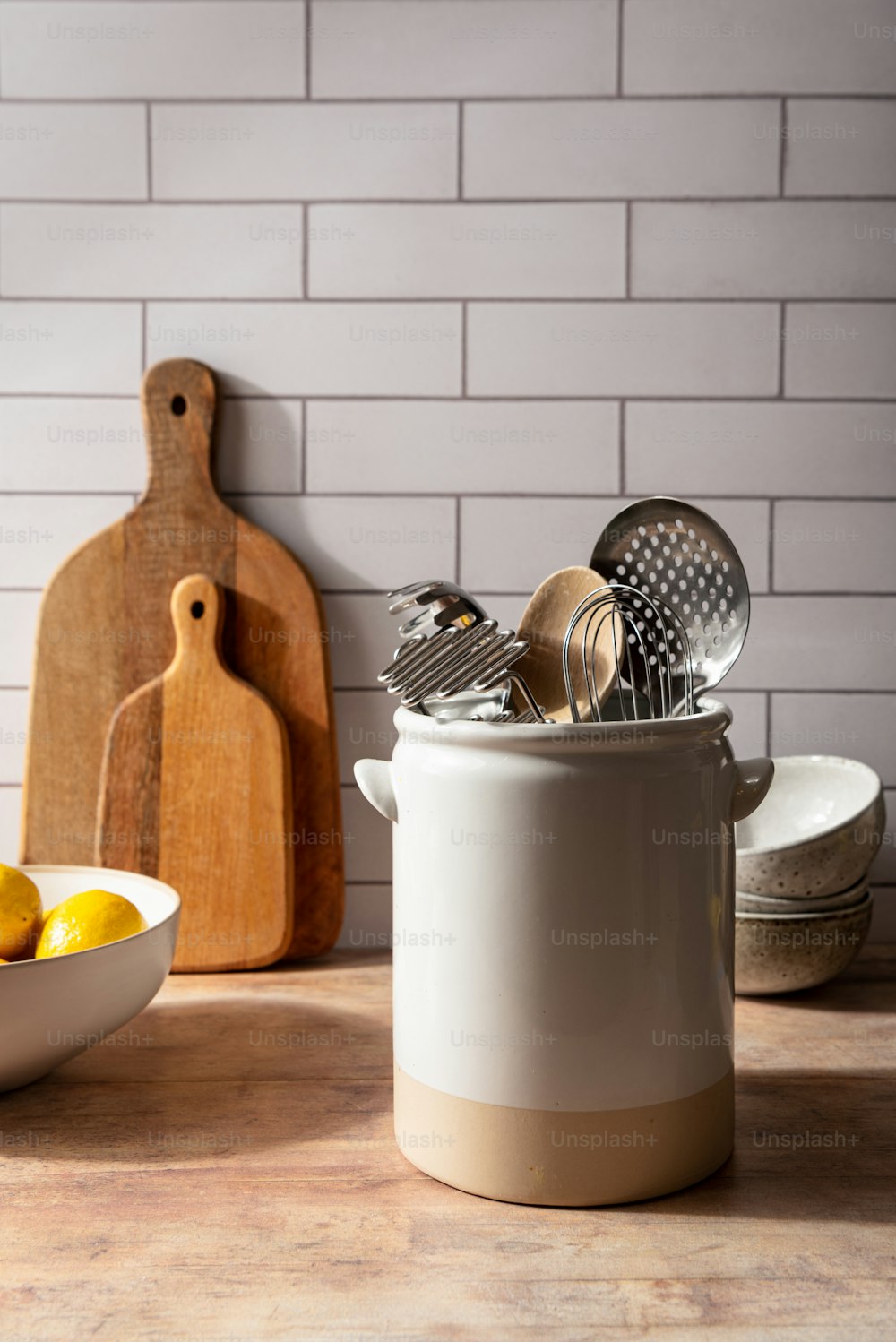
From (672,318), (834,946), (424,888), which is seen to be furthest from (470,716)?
(672,318)

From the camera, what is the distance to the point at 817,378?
2.93 ft

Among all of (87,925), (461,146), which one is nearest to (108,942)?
(87,925)

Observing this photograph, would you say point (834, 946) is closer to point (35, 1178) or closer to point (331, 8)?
point (35, 1178)

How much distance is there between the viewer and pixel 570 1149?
1.63 ft

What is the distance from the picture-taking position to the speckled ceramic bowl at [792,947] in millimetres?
759

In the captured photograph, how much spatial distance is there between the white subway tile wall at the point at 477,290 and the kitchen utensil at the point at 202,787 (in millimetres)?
83

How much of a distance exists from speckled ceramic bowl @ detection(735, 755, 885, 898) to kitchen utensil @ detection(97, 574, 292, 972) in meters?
0.37

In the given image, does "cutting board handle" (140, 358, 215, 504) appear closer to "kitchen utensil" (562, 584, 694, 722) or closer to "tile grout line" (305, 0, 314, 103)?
"tile grout line" (305, 0, 314, 103)

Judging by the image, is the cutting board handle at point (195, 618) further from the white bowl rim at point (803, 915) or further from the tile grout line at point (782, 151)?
the tile grout line at point (782, 151)

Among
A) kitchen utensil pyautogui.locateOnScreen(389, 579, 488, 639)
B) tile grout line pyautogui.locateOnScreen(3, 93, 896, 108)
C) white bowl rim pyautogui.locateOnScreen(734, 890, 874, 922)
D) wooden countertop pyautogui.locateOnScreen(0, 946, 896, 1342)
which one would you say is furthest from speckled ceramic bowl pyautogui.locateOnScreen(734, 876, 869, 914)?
tile grout line pyautogui.locateOnScreen(3, 93, 896, 108)

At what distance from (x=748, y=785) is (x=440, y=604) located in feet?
0.67

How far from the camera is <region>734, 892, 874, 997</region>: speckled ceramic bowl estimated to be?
0.76 m

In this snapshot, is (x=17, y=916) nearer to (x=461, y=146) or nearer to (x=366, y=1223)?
(x=366, y=1223)

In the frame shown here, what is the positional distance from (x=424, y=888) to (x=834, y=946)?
392mm
